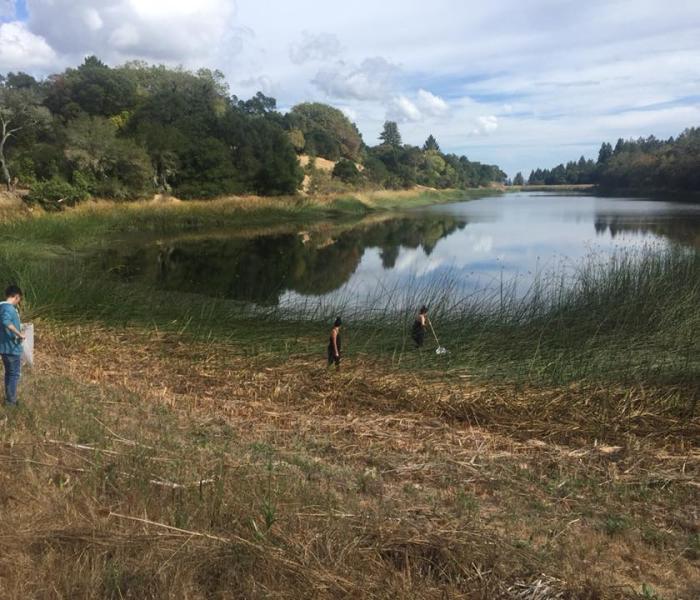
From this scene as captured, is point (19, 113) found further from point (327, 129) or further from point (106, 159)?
point (327, 129)

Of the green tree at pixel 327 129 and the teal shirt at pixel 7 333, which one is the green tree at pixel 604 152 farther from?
the teal shirt at pixel 7 333

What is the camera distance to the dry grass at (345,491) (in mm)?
3197

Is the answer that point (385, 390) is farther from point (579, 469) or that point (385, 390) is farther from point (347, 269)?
point (347, 269)

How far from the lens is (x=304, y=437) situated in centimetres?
613

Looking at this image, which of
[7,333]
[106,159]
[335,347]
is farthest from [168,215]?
[7,333]

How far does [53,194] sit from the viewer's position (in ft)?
113

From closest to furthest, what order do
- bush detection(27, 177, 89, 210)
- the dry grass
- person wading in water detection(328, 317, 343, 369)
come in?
1. the dry grass
2. person wading in water detection(328, 317, 343, 369)
3. bush detection(27, 177, 89, 210)

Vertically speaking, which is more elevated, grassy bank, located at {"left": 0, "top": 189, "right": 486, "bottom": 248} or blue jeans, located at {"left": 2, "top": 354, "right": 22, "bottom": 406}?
grassy bank, located at {"left": 0, "top": 189, "right": 486, "bottom": 248}

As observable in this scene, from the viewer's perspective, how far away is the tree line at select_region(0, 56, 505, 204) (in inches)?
1518

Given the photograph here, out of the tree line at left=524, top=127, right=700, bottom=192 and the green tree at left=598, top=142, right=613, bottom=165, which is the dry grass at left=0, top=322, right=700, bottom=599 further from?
the green tree at left=598, top=142, right=613, bottom=165

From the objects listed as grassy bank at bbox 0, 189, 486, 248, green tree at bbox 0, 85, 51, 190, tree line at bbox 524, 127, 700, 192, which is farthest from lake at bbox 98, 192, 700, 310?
tree line at bbox 524, 127, 700, 192

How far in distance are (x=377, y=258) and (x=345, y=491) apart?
22.2 m

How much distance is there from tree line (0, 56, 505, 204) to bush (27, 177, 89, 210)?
0.06 m

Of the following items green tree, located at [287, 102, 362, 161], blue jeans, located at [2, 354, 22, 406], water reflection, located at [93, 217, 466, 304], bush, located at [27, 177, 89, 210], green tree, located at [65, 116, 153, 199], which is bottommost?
water reflection, located at [93, 217, 466, 304]
